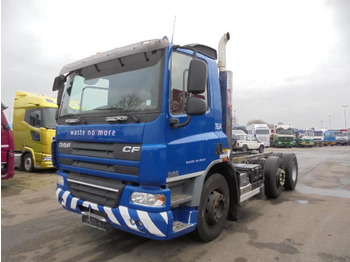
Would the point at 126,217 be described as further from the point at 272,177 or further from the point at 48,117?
the point at 48,117

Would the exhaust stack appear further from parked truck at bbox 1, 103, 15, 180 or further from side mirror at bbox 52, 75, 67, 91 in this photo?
parked truck at bbox 1, 103, 15, 180

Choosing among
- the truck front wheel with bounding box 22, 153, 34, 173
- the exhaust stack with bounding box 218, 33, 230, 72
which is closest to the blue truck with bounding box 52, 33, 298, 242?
the exhaust stack with bounding box 218, 33, 230, 72

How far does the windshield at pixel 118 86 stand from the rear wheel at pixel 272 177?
163 inches

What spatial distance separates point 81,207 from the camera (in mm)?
3604

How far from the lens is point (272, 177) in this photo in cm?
606

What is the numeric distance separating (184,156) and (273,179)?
3.67 metres

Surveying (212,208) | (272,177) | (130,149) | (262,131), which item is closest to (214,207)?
(212,208)

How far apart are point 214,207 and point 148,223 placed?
1.20m

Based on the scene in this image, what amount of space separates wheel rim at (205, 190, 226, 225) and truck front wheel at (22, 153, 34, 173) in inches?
344

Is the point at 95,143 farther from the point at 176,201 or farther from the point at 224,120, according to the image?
the point at 224,120

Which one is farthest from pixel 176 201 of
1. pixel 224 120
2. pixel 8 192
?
pixel 8 192

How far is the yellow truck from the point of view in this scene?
9797 millimetres

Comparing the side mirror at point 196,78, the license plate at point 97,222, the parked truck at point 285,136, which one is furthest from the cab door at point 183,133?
the parked truck at point 285,136

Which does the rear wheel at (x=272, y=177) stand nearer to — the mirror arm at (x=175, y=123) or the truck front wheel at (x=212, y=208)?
the truck front wheel at (x=212, y=208)
